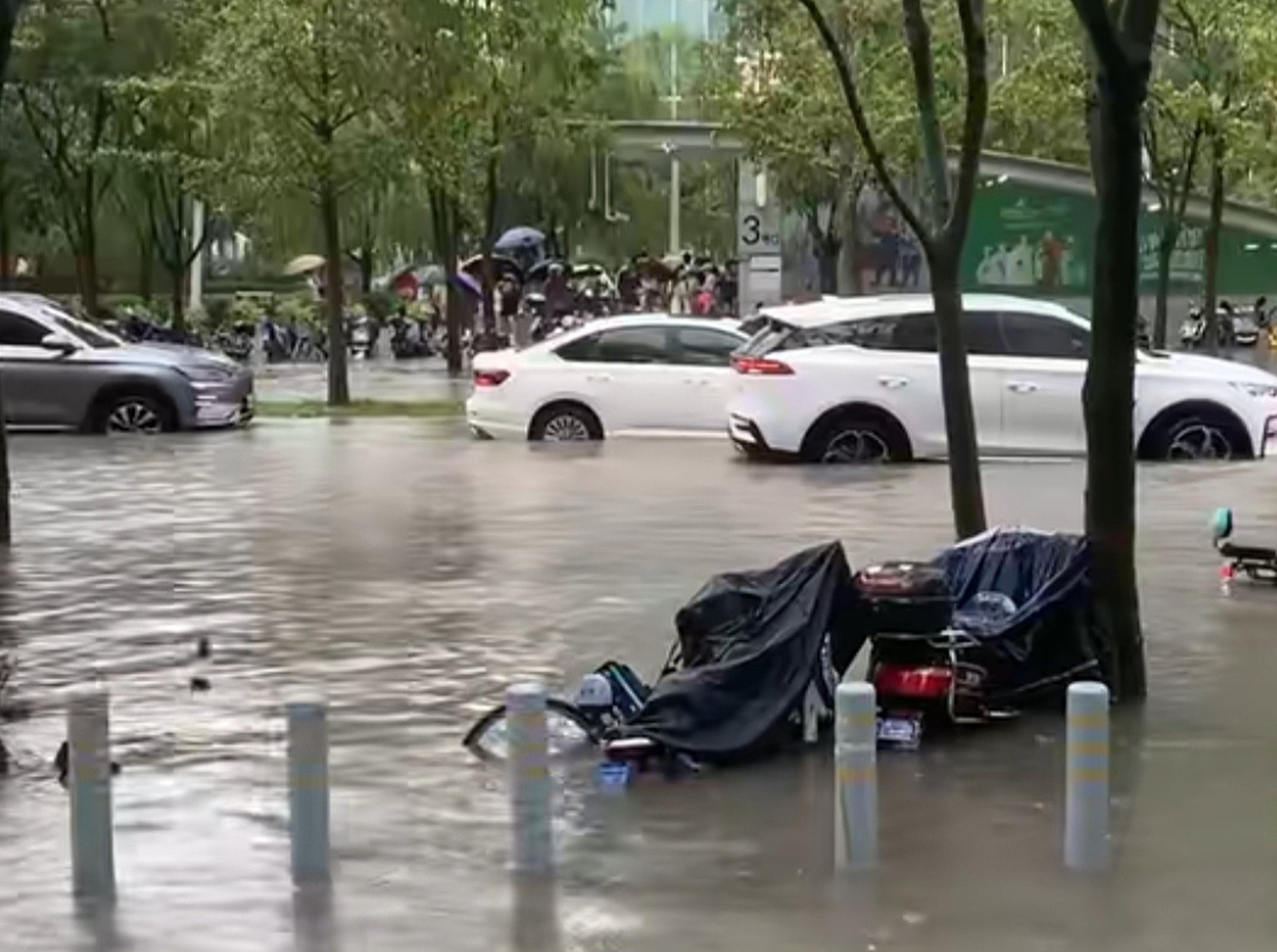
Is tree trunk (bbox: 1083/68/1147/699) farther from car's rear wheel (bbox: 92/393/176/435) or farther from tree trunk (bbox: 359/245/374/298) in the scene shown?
tree trunk (bbox: 359/245/374/298)

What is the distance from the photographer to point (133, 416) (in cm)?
2573

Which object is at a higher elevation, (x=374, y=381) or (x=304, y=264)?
(x=304, y=264)

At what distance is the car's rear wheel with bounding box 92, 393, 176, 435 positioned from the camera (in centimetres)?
2562

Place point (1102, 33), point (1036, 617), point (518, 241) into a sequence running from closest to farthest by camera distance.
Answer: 1. point (1102, 33)
2. point (1036, 617)
3. point (518, 241)

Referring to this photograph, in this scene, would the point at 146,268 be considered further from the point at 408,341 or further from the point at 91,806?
the point at 91,806

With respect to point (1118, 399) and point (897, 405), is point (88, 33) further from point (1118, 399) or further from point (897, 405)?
point (1118, 399)

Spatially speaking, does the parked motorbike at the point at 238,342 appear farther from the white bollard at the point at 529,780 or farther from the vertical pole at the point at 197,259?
the white bollard at the point at 529,780

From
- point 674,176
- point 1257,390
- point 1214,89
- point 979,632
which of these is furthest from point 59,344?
point 674,176

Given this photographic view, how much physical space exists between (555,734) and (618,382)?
15.2 m

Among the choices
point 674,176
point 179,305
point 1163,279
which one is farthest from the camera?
point 674,176

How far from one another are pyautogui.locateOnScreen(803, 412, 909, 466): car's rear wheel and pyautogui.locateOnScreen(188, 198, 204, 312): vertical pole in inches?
1014

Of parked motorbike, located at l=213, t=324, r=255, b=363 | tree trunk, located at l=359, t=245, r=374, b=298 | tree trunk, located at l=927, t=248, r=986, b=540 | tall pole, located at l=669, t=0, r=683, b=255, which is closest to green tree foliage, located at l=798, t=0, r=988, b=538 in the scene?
tree trunk, located at l=927, t=248, r=986, b=540

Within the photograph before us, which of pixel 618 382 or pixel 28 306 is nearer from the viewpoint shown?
pixel 618 382

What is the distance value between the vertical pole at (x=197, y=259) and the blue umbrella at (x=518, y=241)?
6.63m
